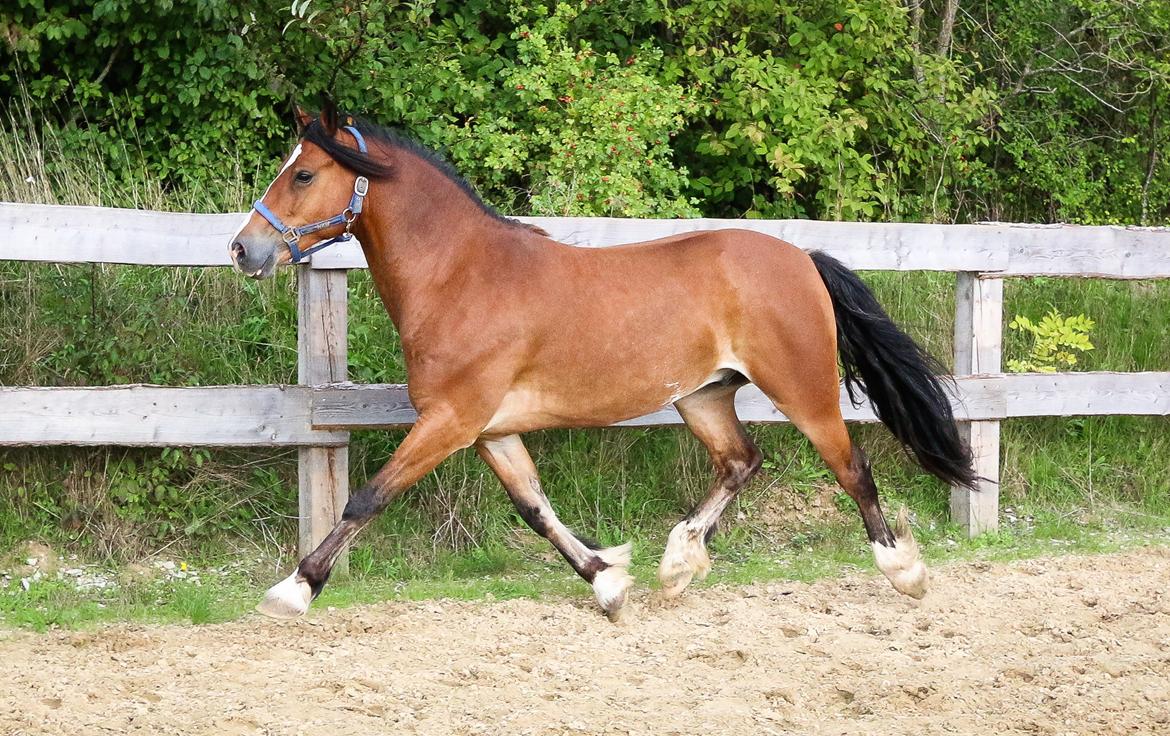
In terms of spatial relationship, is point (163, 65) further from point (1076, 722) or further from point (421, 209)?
point (1076, 722)

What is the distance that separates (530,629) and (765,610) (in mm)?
1009

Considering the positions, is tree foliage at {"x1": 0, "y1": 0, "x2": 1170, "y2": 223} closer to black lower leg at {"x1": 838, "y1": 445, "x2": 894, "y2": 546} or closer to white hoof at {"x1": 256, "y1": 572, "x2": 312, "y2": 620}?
black lower leg at {"x1": 838, "y1": 445, "x2": 894, "y2": 546}

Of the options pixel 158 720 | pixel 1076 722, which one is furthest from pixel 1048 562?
pixel 158 720

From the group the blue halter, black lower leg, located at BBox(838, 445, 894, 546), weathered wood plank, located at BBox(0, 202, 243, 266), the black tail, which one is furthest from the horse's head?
black lower leg, located at BBox(838, 445, 894, 546)

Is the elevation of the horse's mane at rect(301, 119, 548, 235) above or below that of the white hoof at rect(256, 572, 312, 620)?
above

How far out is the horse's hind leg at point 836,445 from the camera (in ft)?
16.9

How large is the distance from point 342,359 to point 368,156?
3.93ft

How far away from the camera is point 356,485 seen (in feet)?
19.9

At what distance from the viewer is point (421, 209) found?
482 cm

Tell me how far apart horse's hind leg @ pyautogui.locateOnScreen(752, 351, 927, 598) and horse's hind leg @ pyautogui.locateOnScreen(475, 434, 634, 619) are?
96 cm

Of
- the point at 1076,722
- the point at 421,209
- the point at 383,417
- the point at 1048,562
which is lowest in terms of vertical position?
the point at 1048,562

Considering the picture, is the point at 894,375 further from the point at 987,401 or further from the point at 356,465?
the point at 356,465

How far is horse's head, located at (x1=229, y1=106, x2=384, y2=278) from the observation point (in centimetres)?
448

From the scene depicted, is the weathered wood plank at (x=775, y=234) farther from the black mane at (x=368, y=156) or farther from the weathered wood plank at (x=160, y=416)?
the black mane at (x=368, y=156)
